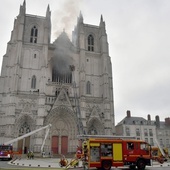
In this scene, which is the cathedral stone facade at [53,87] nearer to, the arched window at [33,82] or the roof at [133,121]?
the arched window at [33,82]

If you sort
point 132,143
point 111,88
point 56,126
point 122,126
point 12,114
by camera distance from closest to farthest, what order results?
point 132,143, point 12,114, point 56,126, point 111,88, point 122,126

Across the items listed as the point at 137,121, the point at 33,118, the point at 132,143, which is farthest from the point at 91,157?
the point at 137,121

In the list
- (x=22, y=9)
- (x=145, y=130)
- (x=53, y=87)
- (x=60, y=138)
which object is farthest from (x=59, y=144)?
(x=22, y=9)

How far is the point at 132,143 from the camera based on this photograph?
50.0ft

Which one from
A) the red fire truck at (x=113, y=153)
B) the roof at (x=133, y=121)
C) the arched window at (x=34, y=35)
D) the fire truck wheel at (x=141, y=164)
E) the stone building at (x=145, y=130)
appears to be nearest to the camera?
the red fire truck at (x=113, y=153)

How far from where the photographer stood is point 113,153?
14242 millimetres

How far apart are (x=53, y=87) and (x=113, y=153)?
26362 millimetres

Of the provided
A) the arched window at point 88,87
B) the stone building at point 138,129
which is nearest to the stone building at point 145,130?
the stone building at point 138,129

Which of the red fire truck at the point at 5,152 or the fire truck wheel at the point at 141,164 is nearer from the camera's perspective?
the fire truck wheel at the point at 141,164

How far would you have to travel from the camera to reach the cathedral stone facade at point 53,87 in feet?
116

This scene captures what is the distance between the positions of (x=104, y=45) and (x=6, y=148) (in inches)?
1139

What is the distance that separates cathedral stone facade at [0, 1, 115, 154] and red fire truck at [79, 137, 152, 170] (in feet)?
68.7

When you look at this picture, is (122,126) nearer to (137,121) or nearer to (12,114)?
(137,121)

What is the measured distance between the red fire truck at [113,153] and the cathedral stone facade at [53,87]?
20.9 m
